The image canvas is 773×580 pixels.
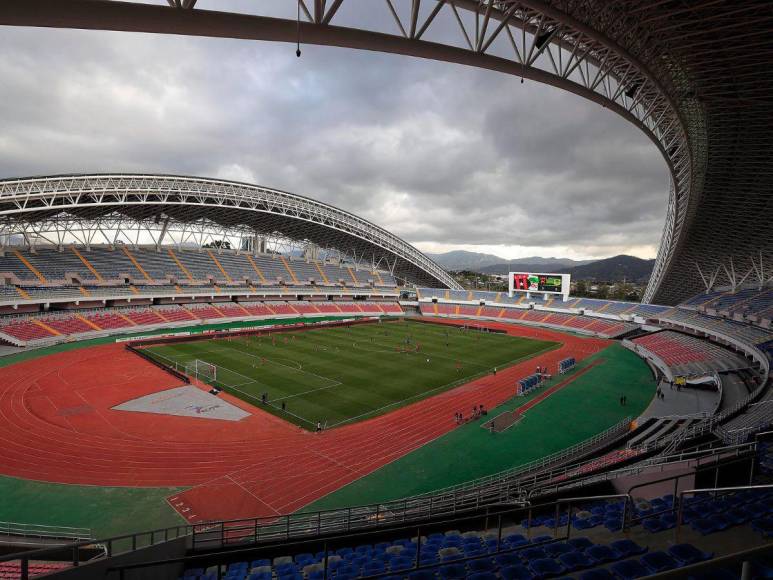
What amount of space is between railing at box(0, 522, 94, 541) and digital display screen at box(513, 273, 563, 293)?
2506 inches

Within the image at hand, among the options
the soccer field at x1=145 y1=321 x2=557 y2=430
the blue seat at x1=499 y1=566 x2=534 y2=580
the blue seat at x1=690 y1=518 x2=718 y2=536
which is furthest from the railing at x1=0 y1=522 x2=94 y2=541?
the blue seat at x1=690 y1=518 x2=718 y2=536

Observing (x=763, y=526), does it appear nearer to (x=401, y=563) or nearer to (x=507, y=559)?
(x=507, y=559)

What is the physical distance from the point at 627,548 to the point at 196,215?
63.1 meters

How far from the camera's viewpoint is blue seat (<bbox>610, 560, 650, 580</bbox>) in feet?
18.9

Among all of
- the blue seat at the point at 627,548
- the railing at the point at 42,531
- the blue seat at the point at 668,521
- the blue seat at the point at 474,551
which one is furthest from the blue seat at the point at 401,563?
the railing at the point at 42,531

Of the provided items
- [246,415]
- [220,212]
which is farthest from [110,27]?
[220,212]

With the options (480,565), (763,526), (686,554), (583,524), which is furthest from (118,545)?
(763,526)

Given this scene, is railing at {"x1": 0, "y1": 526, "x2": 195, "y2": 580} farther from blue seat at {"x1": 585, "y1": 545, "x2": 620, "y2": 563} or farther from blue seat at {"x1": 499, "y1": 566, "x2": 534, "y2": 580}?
blue seat at {"x1": 585, "y1": 545, "x2": 620, "y2": 563}

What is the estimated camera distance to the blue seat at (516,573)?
636 cm

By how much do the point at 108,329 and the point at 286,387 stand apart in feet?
97.2

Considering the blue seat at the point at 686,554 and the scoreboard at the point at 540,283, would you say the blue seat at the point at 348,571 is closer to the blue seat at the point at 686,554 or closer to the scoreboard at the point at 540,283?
the blue seat at the point at 686,554

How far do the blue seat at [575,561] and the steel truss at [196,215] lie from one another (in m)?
48.0

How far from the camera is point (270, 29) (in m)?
7.86

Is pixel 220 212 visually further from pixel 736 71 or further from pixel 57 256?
pixel 736 71
